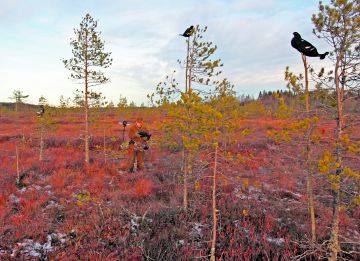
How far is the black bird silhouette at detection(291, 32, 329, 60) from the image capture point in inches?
200

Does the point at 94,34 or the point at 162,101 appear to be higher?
the point at 94,34

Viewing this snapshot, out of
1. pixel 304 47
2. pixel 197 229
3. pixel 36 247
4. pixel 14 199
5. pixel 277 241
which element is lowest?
pixel 277 241

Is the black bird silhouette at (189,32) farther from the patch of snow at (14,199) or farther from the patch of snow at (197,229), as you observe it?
the patch of snow at (14,199)

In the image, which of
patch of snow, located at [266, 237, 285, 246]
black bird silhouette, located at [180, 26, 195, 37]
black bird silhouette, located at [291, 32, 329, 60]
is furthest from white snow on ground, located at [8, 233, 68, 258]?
black bird silhouette, located at [291, 32, 329, 60]

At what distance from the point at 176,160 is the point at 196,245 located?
8.86m

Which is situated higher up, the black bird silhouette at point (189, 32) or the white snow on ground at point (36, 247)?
the black bird silhouette at point (189, 32)

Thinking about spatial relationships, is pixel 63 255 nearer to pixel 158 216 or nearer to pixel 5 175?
pixel 158 216

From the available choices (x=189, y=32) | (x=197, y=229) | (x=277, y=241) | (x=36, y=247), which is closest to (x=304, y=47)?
(x=189, y=32)

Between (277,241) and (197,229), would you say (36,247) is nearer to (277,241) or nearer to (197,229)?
(197,229)

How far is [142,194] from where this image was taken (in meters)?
8.93

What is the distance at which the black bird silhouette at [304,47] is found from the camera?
16.7 ft

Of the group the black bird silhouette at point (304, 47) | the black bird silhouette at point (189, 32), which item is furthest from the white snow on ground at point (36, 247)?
the black bird silhouette at point (304, 47)

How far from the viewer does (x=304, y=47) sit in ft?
17.1

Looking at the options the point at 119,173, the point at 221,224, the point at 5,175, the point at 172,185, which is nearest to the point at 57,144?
the point at 5,175
